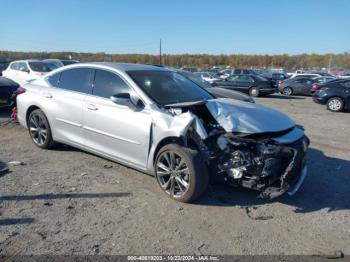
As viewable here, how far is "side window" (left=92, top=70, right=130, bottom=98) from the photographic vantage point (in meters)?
4.74

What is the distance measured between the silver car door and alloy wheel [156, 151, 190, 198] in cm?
29

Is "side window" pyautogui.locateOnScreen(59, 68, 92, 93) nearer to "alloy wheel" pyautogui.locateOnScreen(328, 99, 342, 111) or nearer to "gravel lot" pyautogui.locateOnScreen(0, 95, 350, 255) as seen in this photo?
"gravel lot" pyautogui.locateOnScreen(0, 95, 350, 255)

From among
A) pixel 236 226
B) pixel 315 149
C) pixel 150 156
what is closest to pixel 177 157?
pixel 150 156

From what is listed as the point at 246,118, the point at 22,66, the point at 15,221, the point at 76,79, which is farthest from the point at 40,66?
the point at 246,118

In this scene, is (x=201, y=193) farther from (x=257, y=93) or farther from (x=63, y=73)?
(x=257, y=93)

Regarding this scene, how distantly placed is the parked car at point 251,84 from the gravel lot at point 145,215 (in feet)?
48.7

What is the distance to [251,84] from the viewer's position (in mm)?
20062

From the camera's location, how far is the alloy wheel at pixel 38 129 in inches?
235

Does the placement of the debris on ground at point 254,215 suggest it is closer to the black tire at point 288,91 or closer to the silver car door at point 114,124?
the silver car door at point 114,124

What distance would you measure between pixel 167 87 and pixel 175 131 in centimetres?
120

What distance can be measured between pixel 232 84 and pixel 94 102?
1683 centimetres

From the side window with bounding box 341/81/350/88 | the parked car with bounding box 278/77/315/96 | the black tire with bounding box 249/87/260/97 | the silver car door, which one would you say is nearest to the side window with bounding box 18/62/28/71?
the silver car door

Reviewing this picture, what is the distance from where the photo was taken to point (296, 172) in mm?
4035

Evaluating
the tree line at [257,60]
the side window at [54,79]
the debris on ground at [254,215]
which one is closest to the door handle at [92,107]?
→ the side window at [54,79]
